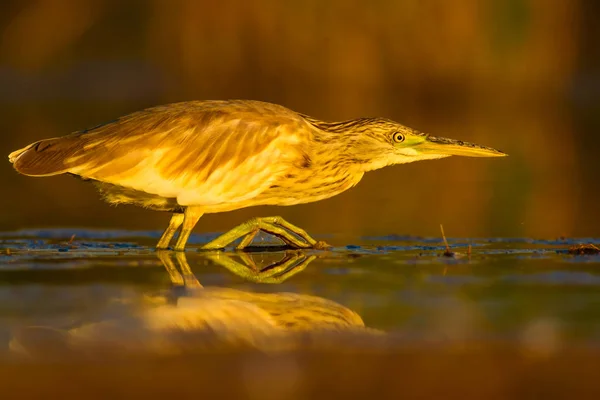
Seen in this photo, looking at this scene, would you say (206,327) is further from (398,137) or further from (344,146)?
(398,137)

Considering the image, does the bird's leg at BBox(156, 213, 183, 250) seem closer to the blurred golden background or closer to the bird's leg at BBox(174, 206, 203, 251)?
the bird's leg at BBox(174, 206, 203, 251)

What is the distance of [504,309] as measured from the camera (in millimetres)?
6199

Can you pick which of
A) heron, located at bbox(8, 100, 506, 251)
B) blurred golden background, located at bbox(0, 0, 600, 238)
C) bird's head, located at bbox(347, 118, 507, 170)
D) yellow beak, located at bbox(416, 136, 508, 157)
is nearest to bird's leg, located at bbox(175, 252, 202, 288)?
heron, located at bbox(8, 100, 506, 251)

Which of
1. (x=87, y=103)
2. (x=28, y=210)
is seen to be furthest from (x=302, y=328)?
(x=87, y=103)

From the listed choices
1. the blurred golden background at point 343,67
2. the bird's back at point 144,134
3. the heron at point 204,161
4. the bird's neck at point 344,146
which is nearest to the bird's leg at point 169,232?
the heron at point 204,161

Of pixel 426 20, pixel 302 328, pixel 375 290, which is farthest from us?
pixel 426 20

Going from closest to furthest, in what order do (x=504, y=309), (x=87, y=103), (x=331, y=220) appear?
(x=504, y=309) < (x=331, y=220) < (x=87, y=103)

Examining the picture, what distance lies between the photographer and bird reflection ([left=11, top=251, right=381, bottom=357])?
213 inches

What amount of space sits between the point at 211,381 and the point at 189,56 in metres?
15.5

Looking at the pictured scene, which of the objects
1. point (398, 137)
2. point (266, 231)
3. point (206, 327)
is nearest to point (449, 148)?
point (398, 137)

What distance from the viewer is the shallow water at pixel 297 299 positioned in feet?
17.9

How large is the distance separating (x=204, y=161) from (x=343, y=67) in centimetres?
1177

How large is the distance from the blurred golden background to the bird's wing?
178 inches

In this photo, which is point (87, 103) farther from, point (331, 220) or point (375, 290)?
point (375, 290)
